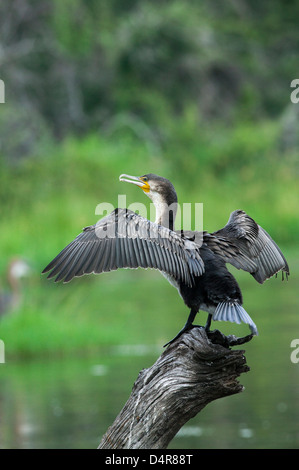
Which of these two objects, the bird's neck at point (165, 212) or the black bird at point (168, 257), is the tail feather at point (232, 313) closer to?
the black bird at point (168, 257)

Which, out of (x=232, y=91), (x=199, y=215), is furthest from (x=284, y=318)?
(x=232, y=91)

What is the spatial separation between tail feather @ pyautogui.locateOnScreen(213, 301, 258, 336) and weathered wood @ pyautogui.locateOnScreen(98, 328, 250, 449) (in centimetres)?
11

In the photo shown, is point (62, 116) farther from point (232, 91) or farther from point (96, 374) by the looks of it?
point (96, 374)

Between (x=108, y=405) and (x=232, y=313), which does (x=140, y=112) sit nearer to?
(x=108, y=405)

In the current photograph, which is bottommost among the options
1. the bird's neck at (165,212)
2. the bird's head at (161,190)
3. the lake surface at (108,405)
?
the lake surface at (108,405)

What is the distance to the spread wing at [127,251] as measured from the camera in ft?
15.6

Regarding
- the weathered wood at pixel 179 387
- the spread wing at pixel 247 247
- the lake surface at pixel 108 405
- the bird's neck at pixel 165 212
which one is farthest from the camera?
the lake surface at pixel 108 405

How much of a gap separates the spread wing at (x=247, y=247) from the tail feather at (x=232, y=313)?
1.11 ft

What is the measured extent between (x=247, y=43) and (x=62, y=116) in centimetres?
640

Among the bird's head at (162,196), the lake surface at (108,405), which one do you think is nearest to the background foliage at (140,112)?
the lake surface at (108,405)

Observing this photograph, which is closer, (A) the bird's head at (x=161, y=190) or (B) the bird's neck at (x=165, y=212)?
(B) the bird's neck at (x=165, y=212)

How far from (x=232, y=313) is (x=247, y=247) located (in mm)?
689

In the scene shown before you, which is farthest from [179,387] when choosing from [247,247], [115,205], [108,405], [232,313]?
[115,205]

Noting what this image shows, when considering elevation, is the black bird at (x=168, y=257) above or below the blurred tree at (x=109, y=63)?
below
